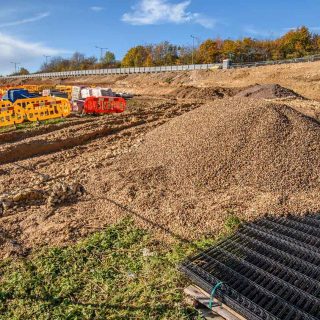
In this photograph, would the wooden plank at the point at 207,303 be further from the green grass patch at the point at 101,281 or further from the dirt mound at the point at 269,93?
the dirt mound at the point at 269,93

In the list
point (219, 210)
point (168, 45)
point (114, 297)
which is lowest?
point (114, 297)

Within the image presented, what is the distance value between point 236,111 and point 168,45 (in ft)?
228

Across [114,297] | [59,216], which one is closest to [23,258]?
[59,216]

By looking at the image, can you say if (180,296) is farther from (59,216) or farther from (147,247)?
(59,216)

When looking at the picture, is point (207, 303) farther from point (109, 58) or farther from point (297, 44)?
point (109, 58)

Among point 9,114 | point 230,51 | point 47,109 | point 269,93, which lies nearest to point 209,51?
point 230,51

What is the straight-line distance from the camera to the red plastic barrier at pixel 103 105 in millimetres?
16125

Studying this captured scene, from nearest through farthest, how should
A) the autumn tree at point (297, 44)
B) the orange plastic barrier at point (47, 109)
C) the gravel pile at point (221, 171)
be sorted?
the gravel pile at point (221, 171) → the orange plastic barrier at point (47, 109) → the autumn tree at point (297, 44)

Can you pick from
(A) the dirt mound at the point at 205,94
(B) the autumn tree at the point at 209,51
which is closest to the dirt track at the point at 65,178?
(A) the dirt mound at the point at 205,94

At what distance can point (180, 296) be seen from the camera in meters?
4.03

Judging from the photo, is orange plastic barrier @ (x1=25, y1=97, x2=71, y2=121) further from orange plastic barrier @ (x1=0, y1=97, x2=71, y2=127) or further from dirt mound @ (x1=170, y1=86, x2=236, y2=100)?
dirt mound @ (x1=170, y1=86, x2=236, y2=100)

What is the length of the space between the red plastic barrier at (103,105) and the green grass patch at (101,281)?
1164 cm

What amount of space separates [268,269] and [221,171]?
111 inches

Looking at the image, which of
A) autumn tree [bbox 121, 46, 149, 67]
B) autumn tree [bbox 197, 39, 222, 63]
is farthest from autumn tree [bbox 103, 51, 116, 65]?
autumn tree [bbox 197, 39, 222, 63]
